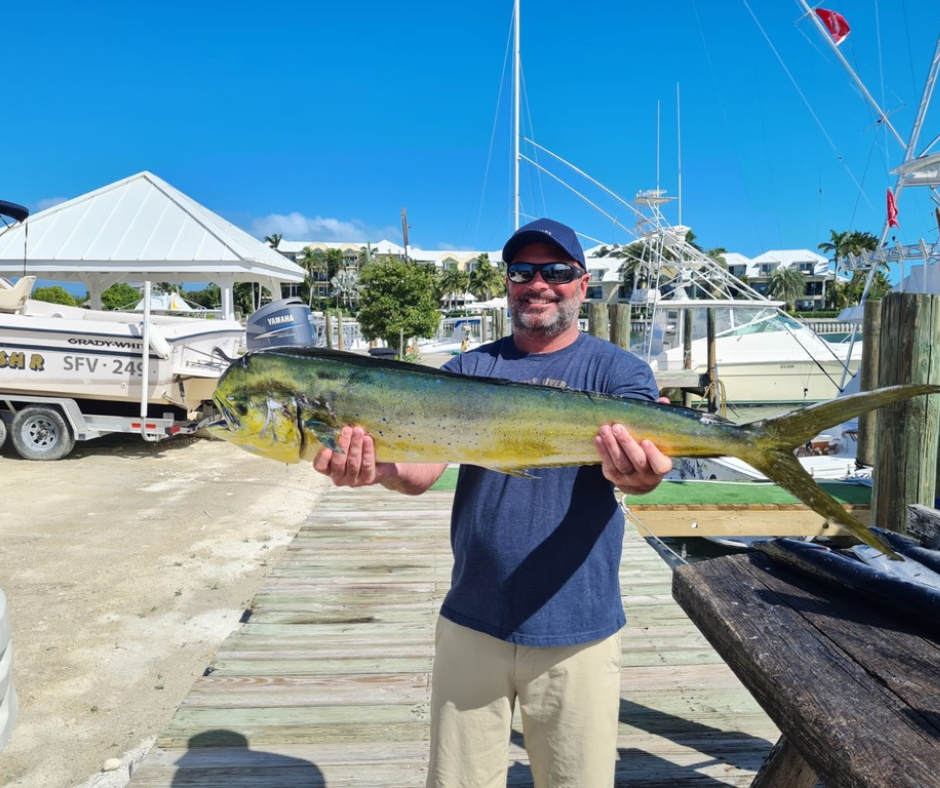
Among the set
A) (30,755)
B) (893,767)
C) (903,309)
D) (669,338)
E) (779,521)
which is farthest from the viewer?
(669,338)

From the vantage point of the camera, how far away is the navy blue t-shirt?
1930 mm

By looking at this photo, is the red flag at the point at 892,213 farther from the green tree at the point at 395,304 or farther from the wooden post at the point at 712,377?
the green tree at the point at 395,304

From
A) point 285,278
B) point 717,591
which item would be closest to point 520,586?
point 717,591

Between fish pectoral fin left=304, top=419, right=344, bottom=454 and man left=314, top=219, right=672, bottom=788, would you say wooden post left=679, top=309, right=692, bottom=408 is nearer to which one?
man left=314, top=219, right=672, bottom=788

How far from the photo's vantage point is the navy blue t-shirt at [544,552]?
193 cm

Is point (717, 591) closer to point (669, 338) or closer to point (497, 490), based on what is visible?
point (497, 490)

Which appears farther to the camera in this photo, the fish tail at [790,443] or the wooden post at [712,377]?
the wooden post at [712,377]

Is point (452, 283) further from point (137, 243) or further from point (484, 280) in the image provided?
point (137, 243)

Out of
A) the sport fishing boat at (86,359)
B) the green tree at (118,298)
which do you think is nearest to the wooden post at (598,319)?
the sport fishing boat at (86,359)

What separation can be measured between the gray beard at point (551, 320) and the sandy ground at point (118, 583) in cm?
299

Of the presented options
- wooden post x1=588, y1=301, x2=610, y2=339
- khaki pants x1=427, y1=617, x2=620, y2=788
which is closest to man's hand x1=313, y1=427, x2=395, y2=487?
khaki pants x1=427, y1=617, x2=620, y2=788

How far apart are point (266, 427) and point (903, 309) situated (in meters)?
4.24

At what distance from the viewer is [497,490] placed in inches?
79.9

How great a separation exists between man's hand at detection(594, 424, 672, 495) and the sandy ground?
2992 millimetres
